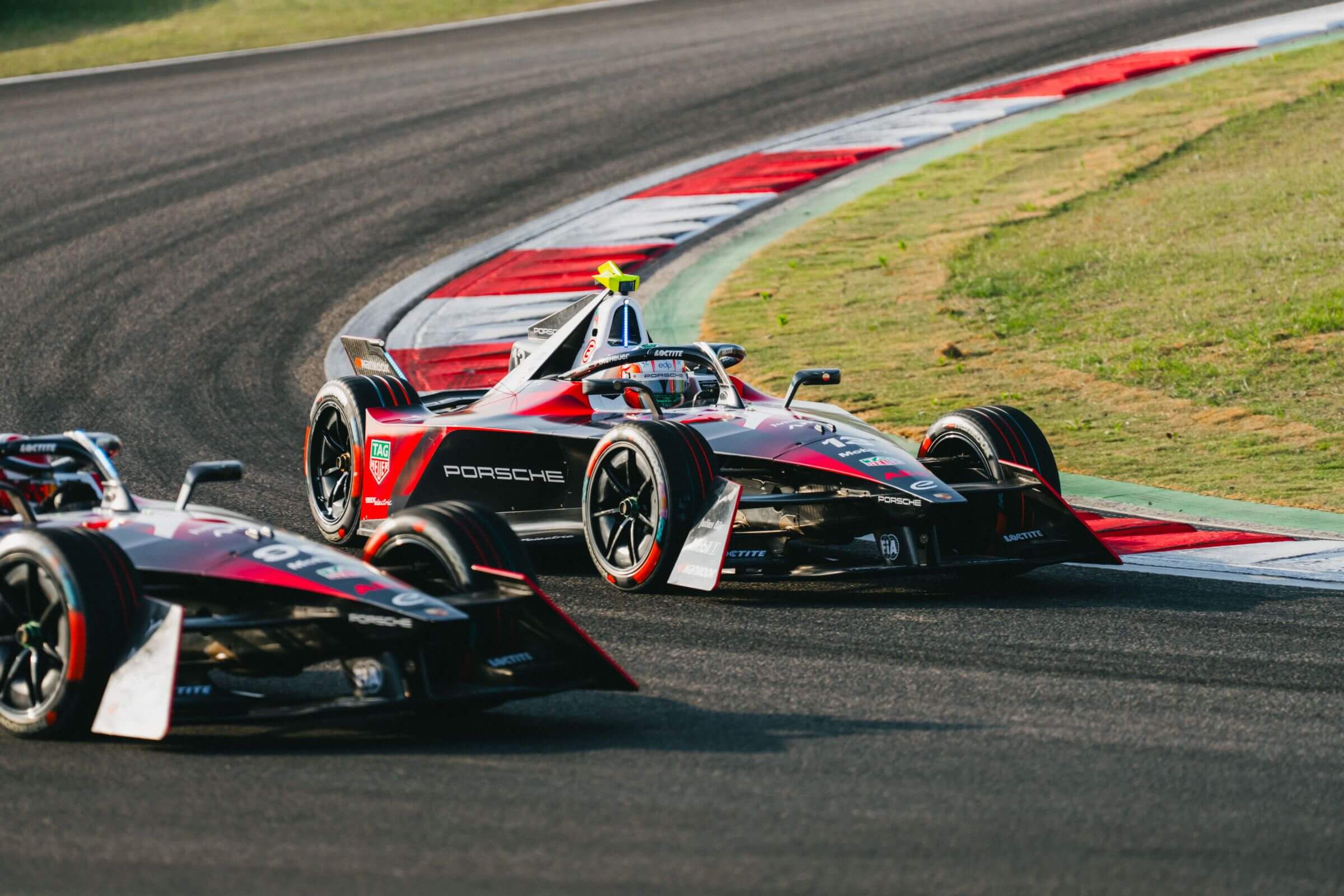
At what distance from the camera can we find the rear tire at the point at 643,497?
9.15m

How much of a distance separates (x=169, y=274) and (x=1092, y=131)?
11.9 meters

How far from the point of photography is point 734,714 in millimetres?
7133

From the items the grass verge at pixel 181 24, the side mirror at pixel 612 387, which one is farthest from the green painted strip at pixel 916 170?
the grass verge at pixel 181 24

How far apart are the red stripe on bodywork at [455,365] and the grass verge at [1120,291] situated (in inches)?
88.7

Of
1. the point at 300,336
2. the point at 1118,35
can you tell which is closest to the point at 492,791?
the point at 300,336

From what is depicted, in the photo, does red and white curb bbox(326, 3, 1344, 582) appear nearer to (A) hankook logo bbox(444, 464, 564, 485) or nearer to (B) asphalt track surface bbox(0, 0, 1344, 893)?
(B) asphalt track surface bbox(0, 0, 1344, 893)

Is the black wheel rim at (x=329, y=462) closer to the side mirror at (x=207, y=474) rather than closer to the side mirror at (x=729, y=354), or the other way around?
the side mirror at (x=729, y=354)

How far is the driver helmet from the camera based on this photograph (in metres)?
10.7

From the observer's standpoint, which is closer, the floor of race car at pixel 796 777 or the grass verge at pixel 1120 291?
the floor of race car at pixel 796 777

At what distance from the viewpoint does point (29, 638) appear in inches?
262

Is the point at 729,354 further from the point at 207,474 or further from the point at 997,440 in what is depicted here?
the point at 207,474

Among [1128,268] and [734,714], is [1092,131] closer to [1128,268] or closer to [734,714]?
[1128,268]

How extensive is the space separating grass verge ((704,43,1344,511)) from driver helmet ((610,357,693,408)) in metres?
3.07

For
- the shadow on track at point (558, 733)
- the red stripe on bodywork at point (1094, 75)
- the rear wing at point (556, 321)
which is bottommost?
the shadow on track at point (558, 733)
